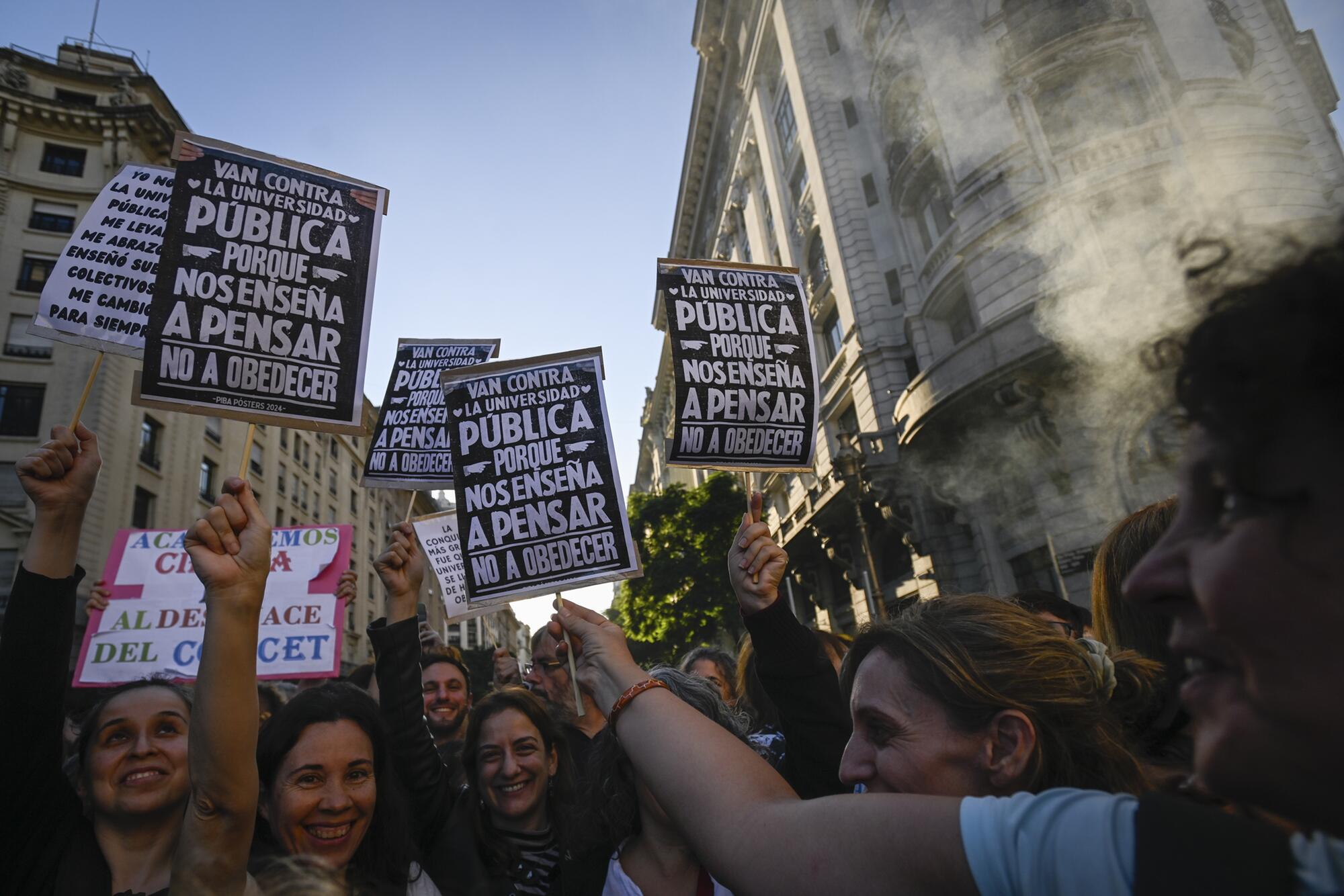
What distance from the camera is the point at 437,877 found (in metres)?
3.05

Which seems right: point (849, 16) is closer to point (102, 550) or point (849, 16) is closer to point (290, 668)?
point (290, 668)

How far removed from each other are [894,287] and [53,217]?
2704cm

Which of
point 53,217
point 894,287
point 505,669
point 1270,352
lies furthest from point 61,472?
point 53,217

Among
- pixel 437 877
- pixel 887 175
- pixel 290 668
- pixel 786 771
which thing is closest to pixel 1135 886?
pixel 786 771

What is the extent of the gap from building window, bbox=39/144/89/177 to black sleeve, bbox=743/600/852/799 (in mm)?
32247

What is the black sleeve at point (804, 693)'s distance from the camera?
7.80 ft

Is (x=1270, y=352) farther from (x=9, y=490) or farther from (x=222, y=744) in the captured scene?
(x=9, y=490)

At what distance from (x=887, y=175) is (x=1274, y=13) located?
7.60 metres

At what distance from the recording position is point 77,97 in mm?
26641

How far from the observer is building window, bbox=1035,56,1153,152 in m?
12.4

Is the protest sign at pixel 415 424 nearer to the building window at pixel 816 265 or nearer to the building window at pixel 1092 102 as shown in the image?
the building window at pixel 1092 102

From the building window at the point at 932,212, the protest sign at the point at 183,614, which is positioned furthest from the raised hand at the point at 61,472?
the building window at the point at 932,212

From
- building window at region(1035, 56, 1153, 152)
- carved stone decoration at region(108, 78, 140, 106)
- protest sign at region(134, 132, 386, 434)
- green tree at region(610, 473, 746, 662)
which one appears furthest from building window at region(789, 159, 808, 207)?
carved stone decoration at region(108, 78, 140, 106)

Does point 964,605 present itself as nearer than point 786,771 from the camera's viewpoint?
Yes
